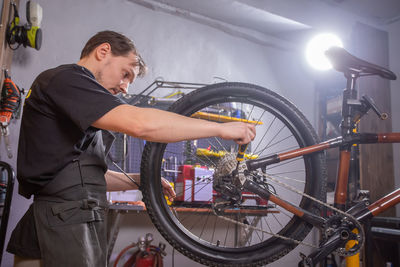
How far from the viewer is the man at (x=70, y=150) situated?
2.82ft

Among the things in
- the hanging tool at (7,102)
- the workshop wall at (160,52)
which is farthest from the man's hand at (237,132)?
the workshop wall at (160,52)

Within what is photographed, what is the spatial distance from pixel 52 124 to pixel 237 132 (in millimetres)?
560

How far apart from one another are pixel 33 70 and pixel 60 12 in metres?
0.52

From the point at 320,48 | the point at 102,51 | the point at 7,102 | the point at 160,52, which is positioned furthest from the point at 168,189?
the point at 320,48

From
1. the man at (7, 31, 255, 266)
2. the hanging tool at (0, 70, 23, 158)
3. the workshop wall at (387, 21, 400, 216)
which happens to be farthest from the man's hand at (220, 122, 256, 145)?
the workshop wall at (387, 21, 400, 216)

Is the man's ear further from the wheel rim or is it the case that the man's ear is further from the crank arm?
the crank arm

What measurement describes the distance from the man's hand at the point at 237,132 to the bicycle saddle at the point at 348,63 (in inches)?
24.3

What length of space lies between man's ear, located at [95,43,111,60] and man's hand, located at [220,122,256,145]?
52 centimetres

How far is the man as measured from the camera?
86 cm

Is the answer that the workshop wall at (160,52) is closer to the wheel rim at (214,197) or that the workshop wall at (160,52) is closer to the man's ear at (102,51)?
the wheel rim at (214,197)

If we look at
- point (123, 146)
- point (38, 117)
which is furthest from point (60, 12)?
point (38, 117)

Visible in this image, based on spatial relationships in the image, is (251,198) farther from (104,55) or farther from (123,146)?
(104,55)

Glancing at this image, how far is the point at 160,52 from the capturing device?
290 cm

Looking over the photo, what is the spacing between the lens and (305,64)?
366 centimetres
